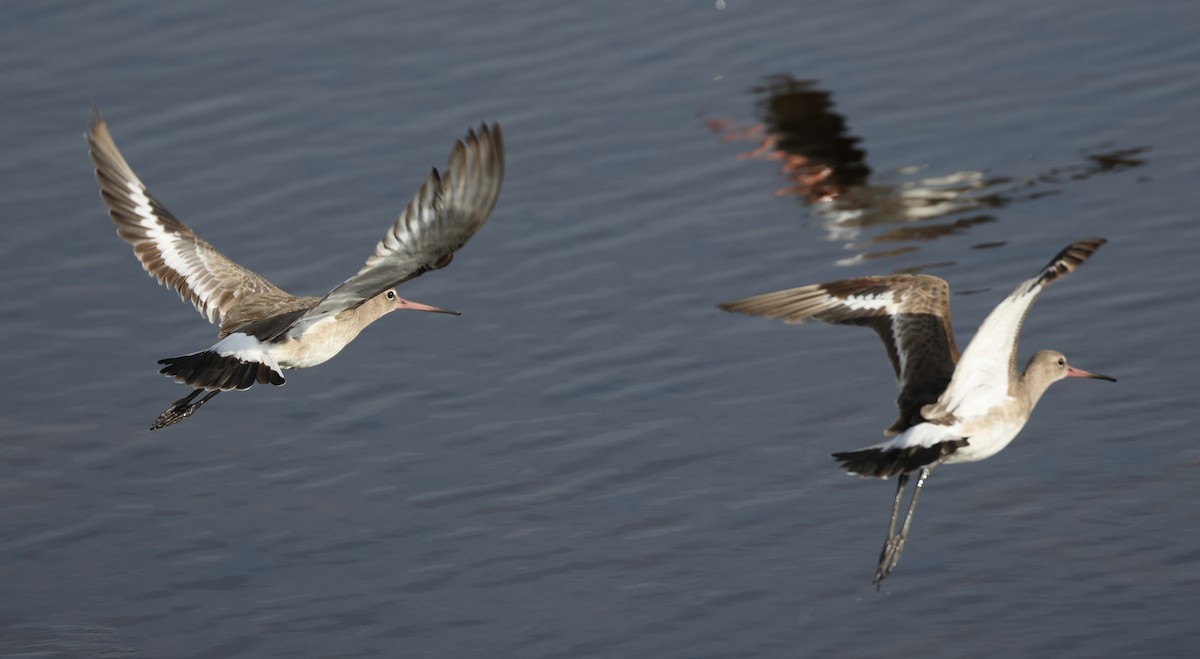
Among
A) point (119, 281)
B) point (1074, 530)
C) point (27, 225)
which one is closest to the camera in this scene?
point (1074, 530)

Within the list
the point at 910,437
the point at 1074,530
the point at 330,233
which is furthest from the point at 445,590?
the point at 330,233

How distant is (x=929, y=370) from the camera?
26.7ft

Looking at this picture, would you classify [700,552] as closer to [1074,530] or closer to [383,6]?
[1074,530]

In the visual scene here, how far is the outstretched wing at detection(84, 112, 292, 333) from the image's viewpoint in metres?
9.61

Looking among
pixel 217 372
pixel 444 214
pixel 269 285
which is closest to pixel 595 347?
pixel 269 285

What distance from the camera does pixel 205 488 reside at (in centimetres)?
996

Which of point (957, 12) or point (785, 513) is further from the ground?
point (957, 12)

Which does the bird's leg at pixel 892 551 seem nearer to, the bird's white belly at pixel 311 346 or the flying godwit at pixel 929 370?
the flying godwit at pixel 929 370

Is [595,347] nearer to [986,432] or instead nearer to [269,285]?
[269,285]

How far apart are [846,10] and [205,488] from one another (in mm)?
8443

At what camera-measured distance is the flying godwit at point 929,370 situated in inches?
297

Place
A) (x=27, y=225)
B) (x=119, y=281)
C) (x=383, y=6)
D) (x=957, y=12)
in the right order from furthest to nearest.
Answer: (x=383, y=6), (x=957, y=12), (x=27, y=225), (x=119, y=281)

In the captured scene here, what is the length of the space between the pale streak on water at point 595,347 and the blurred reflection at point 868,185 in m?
0.05

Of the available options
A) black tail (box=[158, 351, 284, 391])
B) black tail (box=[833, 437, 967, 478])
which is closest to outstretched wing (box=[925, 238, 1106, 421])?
black tail (box=[833, 437, 967, 478])
